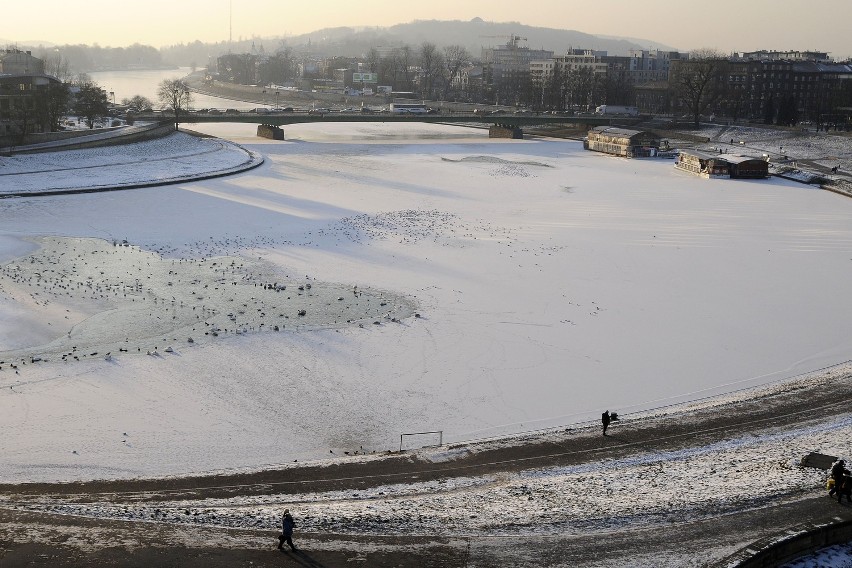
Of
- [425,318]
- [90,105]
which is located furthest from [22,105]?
[425,318]

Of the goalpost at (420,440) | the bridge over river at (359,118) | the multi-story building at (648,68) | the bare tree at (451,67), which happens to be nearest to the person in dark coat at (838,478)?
the goalpost at (420,440)

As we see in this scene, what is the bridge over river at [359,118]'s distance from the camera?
70.5 m

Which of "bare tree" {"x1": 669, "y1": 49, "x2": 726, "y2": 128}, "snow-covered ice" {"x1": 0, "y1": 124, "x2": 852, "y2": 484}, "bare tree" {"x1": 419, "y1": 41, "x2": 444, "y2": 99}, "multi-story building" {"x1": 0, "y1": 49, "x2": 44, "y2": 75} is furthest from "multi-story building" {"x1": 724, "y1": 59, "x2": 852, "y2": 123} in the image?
"multi-story building" {"x1": 0, "y1": 49, "x2": 44, "y2": 75}

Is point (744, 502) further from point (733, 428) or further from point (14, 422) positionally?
point (14, 422)

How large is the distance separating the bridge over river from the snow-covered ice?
83.1ft

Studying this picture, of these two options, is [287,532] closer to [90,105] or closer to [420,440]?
[420,440]

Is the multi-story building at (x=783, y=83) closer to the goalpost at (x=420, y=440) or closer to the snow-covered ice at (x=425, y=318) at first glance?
the snow-covered ice at (x=425, y=318)

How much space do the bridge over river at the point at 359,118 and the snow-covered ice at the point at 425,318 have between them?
83.1ft

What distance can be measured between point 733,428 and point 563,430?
315cm

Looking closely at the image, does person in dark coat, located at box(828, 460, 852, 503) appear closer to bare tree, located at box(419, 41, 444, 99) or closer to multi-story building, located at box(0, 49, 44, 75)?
multi-story building, located at box(0, 49, 44, 75)

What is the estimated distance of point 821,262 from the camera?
31016 millimetres

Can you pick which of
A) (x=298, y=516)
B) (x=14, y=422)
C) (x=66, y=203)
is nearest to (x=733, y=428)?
(x=298, y=516)

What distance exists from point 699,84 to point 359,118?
29.7m

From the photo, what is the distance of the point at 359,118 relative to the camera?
76.7 m
